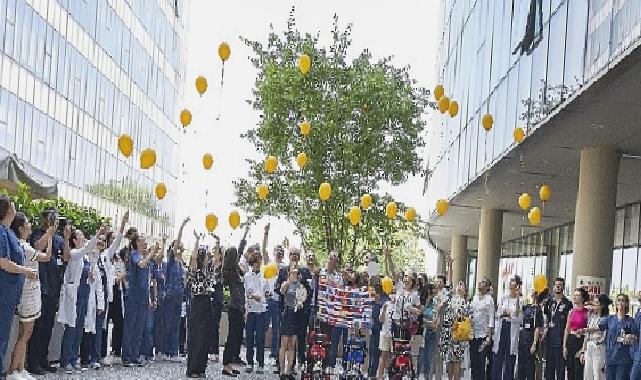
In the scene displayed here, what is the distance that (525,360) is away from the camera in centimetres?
2141

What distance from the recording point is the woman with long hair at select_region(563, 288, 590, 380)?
19.9 m

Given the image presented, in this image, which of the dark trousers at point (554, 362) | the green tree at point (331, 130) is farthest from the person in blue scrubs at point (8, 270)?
the green tree at point (331, 130)

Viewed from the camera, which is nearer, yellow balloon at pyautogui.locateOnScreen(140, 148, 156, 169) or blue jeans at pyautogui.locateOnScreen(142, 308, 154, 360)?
yellow balloon at pyautogui.locateOnScreen(140, 148, 156, 169)

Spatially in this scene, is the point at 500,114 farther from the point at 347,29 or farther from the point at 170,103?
the point at 170,103

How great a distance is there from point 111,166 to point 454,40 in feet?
95.5

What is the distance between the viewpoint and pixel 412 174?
38.1m

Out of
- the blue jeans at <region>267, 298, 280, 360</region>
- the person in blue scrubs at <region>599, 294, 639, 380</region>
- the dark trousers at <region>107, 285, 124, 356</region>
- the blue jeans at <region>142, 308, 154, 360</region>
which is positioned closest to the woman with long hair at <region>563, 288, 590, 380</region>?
the person in blue scrubs at <region>599, 294, 639, 380</region>

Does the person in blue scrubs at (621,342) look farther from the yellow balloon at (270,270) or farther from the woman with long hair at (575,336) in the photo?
the yellow balloon at (270,270)

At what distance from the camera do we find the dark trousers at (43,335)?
52.9ft

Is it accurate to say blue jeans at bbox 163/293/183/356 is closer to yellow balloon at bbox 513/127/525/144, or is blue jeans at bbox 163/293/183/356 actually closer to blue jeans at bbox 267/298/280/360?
blue jeans at bbox 267/298/280/360

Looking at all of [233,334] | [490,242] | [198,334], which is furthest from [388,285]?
[490,242]

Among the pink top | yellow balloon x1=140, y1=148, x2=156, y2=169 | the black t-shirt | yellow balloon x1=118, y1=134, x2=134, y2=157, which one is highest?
yellow balloon x1=118, y1=134, x2=134, y2=157

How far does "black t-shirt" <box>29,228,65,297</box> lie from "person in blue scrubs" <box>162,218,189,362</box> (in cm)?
363

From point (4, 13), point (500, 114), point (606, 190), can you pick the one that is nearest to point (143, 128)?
point (4, 13)
